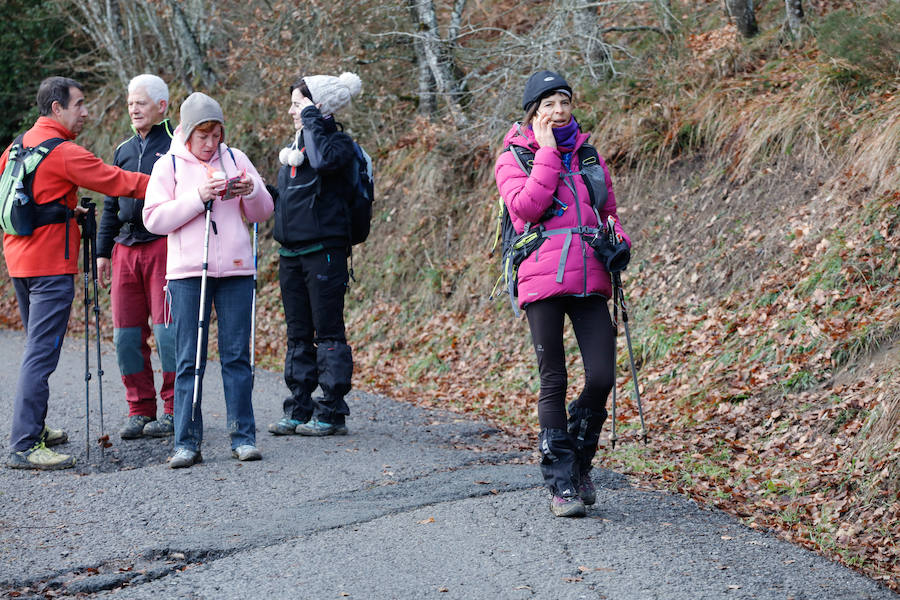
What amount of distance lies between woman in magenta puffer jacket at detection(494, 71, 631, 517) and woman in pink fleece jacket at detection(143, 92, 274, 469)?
217cm

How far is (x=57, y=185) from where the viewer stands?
672 centimetres

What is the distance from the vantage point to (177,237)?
259 inches

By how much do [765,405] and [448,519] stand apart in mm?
3555

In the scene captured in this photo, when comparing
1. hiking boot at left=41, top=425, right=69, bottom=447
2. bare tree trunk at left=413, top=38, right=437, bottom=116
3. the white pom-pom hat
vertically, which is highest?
bare tree trunk at left=413, top=38, right=437, bottom=116

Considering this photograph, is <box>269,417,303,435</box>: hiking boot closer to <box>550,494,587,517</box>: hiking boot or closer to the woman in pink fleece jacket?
the woman in pink fleece jacket

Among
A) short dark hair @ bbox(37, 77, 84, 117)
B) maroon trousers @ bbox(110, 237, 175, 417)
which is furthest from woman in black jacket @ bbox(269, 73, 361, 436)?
short dark hair @ bbox(37, 77, 84, 117)

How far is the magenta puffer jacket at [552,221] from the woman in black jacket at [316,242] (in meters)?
2.15

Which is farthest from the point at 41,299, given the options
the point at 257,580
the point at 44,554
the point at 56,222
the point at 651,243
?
the point at 651,243

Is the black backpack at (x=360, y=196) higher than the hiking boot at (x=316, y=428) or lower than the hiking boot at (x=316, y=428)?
higher

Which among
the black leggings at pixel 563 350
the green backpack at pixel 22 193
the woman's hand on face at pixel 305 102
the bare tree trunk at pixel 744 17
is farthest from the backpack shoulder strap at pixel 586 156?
the bare tree trunk at pixel 744 17

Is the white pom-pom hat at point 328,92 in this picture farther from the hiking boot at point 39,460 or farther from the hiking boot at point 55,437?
the hiking boot at point 55,437

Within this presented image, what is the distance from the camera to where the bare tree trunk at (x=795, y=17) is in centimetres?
1195

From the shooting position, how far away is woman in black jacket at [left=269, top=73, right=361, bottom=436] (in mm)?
7090

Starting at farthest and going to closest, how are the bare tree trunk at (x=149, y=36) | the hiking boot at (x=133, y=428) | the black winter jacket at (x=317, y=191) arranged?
the bare tree trunk at (x=149, y=36) < the hiking boot at (x=133, y=428) < the black winter jacket at (x=317, y=191)
